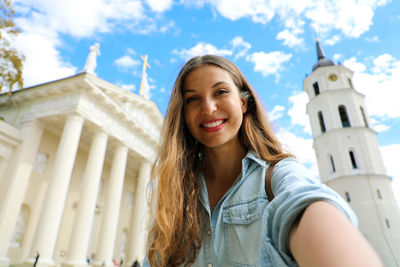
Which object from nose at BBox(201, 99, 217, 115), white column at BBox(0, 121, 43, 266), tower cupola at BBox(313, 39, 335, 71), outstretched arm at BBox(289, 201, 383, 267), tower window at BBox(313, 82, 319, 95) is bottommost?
outstretched arm at BBox(289, 201, 383, 267)

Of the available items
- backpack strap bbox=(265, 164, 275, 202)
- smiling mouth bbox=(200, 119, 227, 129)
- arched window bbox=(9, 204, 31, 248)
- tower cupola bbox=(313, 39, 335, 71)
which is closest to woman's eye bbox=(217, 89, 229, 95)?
smiling mouth bbox=(200, 119, 227, 129)

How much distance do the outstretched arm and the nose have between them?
3.36 feet

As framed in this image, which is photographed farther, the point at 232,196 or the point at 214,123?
the point at 214,123

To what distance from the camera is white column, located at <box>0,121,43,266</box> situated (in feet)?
42.4

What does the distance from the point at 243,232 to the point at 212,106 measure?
808mm

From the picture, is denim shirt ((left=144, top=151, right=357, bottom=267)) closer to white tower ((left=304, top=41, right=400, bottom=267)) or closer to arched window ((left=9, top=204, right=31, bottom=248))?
arched window ((left=9, top=204, right=31, bottom=248))

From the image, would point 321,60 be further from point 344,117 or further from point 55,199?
point 55,199

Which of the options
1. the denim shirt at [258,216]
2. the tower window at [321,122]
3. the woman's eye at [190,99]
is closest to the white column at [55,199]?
the denim shirt at [258,216]

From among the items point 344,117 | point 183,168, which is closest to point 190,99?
point 183,168

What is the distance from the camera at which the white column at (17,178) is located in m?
12.9

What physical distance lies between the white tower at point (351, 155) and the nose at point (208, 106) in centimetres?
2900

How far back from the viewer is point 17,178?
14.0 m

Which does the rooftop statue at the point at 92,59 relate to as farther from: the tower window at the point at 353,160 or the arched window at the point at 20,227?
the tower window at the point at 353,160

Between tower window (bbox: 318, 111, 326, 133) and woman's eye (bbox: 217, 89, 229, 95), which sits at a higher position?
tower window (bbox: 318, 111, 326, 133)
